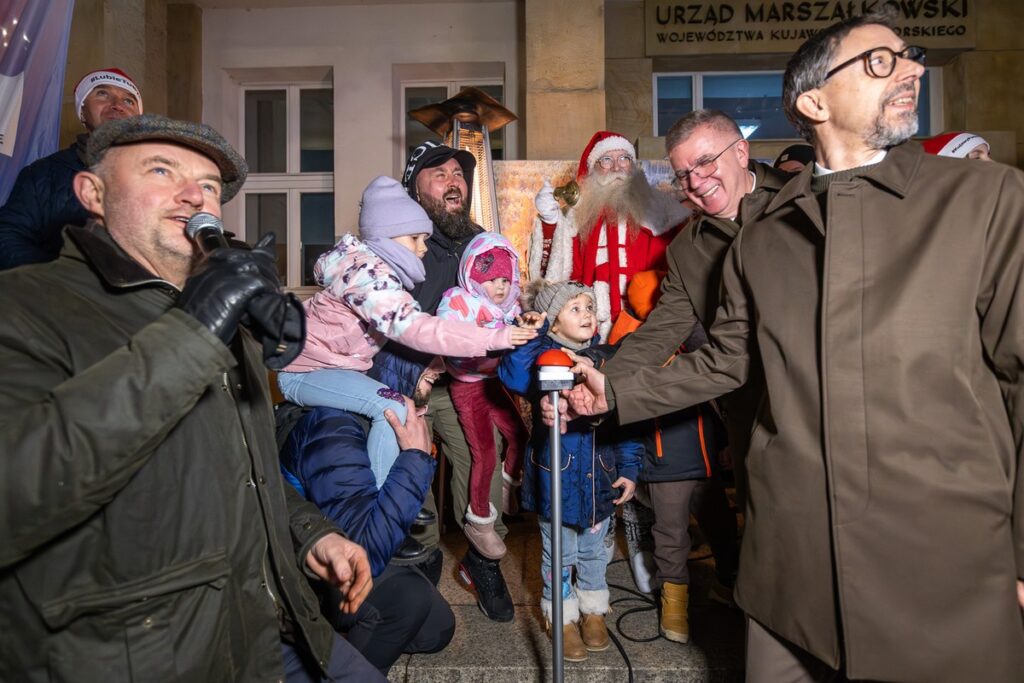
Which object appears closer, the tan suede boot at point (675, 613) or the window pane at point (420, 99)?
the tan suede boot at point (675, 613)

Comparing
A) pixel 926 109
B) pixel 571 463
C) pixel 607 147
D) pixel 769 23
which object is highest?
pixel 769 23

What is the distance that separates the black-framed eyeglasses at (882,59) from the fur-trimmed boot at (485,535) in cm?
264

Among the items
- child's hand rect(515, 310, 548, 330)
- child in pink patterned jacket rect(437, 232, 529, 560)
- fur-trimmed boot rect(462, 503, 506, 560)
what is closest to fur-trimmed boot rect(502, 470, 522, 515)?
child in pink patterned jacket rect(437, 232, 529, 560)

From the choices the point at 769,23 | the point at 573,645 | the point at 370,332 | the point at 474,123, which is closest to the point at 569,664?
the point at 573,645

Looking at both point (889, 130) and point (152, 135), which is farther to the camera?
point (889, 130)

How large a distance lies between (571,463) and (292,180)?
25.1ft

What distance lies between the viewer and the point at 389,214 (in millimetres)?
3125

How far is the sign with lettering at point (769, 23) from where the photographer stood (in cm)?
855

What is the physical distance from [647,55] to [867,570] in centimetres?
823

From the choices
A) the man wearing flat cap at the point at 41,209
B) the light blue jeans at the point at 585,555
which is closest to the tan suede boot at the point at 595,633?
the light blue jeans at the point at 585,555

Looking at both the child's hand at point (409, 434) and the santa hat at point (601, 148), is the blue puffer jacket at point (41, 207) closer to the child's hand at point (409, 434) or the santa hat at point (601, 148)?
the child's hand at point (409, 434)

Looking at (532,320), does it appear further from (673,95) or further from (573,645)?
(673,95)

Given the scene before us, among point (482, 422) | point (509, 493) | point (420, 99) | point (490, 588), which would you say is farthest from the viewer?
point (420, 99)

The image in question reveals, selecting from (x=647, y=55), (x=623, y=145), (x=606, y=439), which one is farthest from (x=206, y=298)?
(x=647, y=55)
